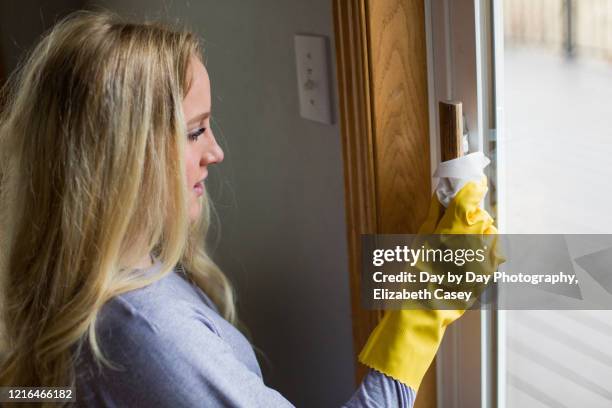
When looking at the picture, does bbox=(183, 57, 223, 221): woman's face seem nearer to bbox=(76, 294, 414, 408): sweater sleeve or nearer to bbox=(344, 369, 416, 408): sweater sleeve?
bbox=(76, 294, 414, 408): sweater sleeve

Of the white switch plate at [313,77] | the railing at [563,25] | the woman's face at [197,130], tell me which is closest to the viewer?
the railing at [563,25]

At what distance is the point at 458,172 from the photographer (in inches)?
42.6

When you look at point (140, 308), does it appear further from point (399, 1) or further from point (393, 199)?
point (399, 1)

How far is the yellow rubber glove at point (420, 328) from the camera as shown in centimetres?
107

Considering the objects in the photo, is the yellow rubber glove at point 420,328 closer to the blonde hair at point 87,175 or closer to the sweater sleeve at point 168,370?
the sweater sleeve at point 168,370

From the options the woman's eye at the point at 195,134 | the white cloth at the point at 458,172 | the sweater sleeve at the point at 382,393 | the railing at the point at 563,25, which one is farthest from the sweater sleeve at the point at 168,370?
the railing at the point at 563,25

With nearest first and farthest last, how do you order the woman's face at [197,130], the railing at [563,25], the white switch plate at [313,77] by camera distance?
the railing at [563,25] → the woman's face at [197,130] → the white switch plate at [313,77]

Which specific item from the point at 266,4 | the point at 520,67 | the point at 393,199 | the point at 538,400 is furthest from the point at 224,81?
the point at 538,400

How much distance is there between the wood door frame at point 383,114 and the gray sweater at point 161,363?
0.29 m

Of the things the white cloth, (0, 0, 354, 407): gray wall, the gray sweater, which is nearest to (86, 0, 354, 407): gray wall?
(0, 0, 354, 407): gray wall

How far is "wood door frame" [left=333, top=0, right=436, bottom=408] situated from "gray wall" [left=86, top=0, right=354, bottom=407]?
9cm

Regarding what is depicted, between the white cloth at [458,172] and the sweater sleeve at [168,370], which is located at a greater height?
the white cloth at [458,172]

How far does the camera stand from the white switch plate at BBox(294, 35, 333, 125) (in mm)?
1276

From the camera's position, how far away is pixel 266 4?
137 centimetres
